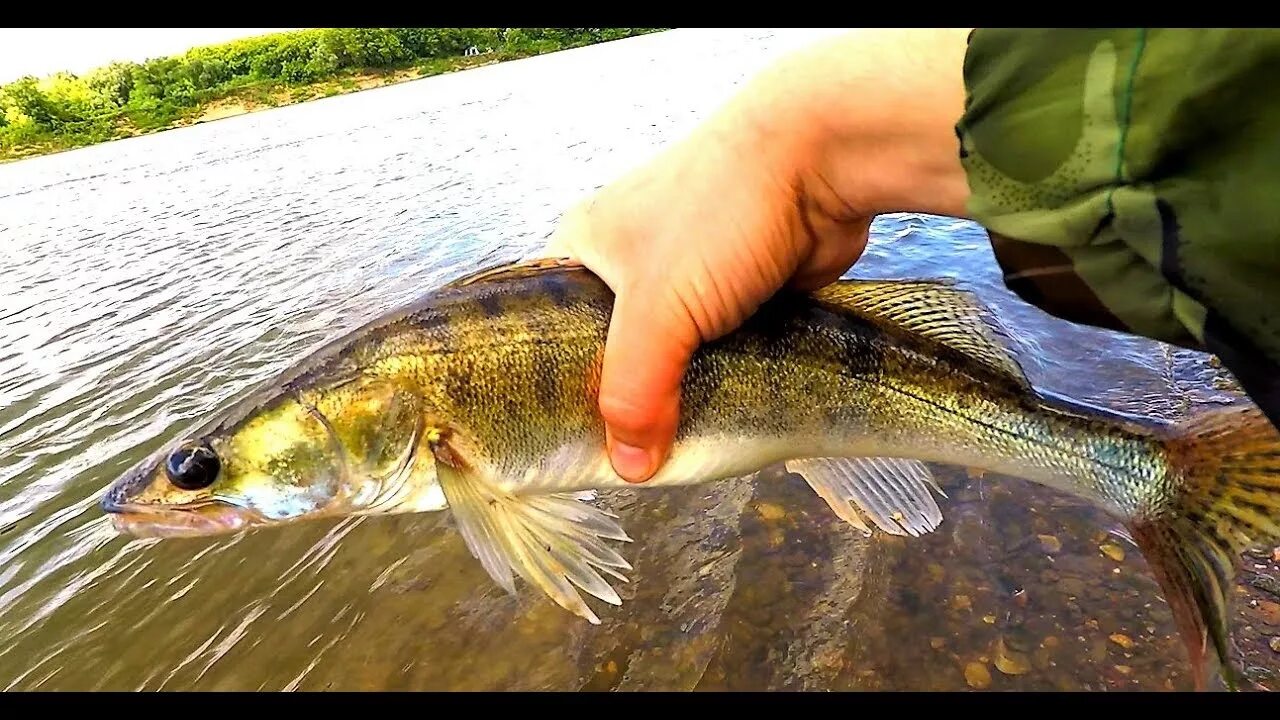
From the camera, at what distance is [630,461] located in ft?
7.92

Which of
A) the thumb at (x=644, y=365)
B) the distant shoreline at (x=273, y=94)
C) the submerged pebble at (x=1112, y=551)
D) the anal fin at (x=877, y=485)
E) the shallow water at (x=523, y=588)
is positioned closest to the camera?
the thumb at (x=644, y=365)

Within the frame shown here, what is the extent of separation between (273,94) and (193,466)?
170 feet

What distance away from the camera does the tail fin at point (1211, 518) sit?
1862mm

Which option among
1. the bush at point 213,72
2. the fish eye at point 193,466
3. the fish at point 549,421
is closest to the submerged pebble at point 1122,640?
the fish at point 549,421

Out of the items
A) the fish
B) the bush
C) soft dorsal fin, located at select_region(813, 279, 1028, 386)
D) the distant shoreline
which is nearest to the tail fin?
the fish

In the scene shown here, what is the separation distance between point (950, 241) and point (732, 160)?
21.3ft

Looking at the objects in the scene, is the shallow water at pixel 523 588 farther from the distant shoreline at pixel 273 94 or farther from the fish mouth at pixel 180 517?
the distant shoreline at pixel 273 94

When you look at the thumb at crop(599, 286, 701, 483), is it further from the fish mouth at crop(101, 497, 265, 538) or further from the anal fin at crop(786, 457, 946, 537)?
the fish mouth at crop(101, 497, 265, 538)

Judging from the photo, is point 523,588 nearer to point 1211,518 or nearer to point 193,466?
point 193,466

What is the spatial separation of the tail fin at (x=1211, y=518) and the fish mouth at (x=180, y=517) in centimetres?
255

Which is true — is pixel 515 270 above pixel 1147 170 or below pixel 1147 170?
below

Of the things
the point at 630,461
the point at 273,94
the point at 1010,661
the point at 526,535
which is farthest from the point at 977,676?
the point at 273,94

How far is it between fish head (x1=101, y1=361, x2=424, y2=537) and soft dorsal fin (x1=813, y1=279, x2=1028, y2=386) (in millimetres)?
1439

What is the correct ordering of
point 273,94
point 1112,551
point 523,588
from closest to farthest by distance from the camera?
point 1112,551 → point 523,588 → point 273,94
